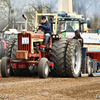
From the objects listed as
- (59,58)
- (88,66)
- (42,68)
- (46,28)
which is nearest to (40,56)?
(59,58)

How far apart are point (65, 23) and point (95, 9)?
1073cm

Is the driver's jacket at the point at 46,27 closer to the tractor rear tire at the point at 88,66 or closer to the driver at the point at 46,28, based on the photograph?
the driver at the point at 46,28

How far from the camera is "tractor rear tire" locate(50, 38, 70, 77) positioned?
9.84 metres

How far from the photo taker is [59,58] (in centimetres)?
983

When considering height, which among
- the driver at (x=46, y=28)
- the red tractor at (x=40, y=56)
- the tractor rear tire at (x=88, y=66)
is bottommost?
the tractor rear tire at (x=88, y=66)

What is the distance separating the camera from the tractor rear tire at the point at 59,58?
984 cm

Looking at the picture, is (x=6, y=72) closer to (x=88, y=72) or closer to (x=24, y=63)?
(x=24, y=63)

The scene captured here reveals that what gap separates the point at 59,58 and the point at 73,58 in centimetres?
100

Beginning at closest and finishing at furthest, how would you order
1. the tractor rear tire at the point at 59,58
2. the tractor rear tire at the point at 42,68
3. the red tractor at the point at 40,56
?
1. the tractor rear tire at the point at 42,68
2. the red tractor at the point at 40,56
3. the tractor rear tire at the point at 59,58

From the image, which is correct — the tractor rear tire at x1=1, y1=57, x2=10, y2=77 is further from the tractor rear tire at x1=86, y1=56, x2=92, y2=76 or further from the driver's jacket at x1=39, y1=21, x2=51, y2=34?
the tractor rear tire at x1=86, y1=56, x2=92, y2=76

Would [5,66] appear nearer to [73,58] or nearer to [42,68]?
[42,68]

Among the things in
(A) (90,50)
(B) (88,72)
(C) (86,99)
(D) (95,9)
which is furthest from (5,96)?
(D) (95,9)

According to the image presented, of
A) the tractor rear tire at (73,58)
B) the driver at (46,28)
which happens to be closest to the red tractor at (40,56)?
the tractor rear tire at (73,58)

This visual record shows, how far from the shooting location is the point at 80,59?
11.1 metres
